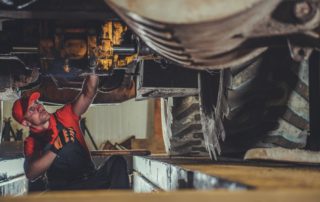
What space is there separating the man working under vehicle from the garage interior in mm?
229

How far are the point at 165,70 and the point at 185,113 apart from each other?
1.11m

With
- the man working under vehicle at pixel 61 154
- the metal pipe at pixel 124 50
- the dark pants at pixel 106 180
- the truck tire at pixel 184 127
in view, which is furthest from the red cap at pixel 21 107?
Answer: the truck tire at pixel 184 127

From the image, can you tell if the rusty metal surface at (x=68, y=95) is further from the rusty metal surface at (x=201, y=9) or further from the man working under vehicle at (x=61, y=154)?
the rusty metal surface at (x=201, y=9)

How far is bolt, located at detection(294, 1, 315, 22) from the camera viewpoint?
174 centimetres

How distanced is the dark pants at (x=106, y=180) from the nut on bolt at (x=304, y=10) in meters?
2.54

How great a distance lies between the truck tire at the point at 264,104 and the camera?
255 cm

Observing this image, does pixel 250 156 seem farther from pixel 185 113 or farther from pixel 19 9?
pixel 185 113

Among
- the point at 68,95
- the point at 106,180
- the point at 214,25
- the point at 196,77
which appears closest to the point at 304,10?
the point at 214,25

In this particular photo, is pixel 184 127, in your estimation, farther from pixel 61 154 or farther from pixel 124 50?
pixel 124 50

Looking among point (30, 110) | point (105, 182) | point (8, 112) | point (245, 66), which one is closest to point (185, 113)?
point (105, 182)

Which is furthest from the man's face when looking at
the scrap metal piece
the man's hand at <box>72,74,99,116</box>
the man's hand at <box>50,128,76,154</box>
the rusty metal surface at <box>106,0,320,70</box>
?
the rusty metal surface at <box>106,0,320,70</box>

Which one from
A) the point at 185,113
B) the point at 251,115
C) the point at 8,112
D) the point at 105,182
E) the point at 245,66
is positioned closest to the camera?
the point at 245,66

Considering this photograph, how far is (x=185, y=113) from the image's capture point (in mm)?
4992

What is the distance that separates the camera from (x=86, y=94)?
13.7 ft
